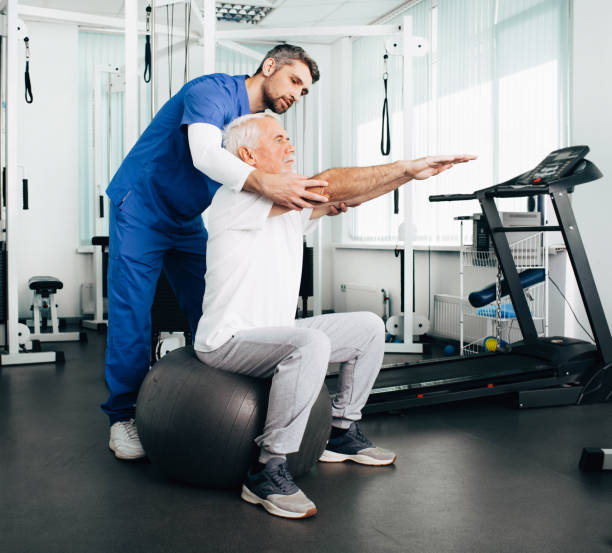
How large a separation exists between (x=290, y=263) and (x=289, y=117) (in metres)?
4.23

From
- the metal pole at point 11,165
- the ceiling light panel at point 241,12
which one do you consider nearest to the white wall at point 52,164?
the ceiling light panel at point 241,12

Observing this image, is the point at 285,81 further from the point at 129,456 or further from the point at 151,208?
the point at 129,456

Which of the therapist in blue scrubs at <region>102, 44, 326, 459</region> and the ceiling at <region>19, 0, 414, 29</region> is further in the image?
the ceiling at <region>19, 0, 414, 29</region>

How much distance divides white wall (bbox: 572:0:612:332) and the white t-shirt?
2.48 m

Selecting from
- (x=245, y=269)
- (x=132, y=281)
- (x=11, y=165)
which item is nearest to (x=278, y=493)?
(x=245, y=269)

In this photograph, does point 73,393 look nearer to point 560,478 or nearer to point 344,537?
point 344,537

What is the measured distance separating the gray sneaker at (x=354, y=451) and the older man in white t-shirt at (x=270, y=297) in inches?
15.8

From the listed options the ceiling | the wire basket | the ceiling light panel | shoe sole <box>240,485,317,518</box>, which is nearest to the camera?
shoe sole <box>240,485,317,518</box>

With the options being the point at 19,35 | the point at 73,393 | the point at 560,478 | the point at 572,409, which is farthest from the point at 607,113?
the point at 19,35

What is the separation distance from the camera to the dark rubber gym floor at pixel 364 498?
156 centimetres

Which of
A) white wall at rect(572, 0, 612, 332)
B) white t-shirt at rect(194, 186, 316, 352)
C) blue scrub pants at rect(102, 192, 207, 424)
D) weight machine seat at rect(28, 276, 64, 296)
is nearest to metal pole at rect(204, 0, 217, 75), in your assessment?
blue scrub pants at rect(102, 192, 207, 424)

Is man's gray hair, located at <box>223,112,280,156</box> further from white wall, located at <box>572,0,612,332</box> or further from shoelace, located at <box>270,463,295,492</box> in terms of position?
white wall, located at <box>572,0,612,332</box>

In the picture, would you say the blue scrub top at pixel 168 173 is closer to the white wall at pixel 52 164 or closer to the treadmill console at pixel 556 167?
the treadmill console at pixel 556 167

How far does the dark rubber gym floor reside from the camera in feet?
5.12
